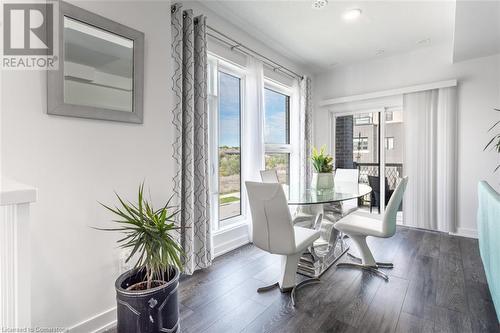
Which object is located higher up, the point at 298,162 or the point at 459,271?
the point at 298,162

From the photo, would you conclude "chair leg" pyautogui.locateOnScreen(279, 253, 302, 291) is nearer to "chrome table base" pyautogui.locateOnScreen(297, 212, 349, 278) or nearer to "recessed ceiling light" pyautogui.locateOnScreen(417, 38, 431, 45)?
"chrome table base" pyautogui.locateOnScreen(297, 212, 349, 278)

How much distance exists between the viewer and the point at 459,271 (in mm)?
2393

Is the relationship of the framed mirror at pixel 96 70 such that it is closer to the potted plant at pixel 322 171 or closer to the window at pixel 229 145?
the window at pixel 229 145

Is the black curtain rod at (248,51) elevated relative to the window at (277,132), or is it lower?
elevated

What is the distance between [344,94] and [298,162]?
5.12ft

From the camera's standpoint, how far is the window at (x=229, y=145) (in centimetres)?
306

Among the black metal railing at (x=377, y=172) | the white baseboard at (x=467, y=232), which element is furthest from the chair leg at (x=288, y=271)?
the white baseboard at (x=467, y=232)

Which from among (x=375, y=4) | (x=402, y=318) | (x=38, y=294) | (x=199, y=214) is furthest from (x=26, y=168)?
(x=375, y=4)

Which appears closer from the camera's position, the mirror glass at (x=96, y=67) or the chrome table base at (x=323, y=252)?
the mirror glass at (x=96, y=67)

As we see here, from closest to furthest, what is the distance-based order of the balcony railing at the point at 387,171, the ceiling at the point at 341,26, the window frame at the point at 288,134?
the ceiling at the point at 341,26, the window frame at the point at 288,134, the balcony railing at the point at 387,171

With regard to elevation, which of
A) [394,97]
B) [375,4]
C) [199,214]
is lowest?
[199,214]

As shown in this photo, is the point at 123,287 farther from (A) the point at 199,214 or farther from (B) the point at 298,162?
(B) the point at 298,162

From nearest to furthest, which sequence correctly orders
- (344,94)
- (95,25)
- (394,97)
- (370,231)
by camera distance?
(95,25) < (370,231) < (394,97) < (344,94)

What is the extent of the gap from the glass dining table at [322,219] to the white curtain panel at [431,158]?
153 cm
